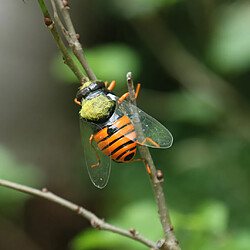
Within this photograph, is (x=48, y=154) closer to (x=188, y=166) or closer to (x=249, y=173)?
(x=188, y=166)

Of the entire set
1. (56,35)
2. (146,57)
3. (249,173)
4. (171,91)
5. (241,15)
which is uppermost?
(56,35)

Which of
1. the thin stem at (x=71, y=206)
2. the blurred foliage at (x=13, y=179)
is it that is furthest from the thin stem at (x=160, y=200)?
the blurred foliage at (x=13, y=179)

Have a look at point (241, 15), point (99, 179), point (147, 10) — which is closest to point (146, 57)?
point (147, 10)

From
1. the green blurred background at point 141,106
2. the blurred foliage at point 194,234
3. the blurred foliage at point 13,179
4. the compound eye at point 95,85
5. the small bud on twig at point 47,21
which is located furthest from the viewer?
the blurred foliage at point 13,179

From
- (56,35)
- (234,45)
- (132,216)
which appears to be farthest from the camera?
(234,45)

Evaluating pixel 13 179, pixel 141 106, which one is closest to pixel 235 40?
pixel 141 106

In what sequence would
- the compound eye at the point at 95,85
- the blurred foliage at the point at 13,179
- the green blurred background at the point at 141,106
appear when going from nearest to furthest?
1. the compound eye at the point at 95,85
2. the green blurred background at the point at 141,106
3. the blurred foliage at the point at 13,179

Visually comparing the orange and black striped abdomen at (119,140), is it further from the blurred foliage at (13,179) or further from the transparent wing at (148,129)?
the blurred foliage at (13,179)
